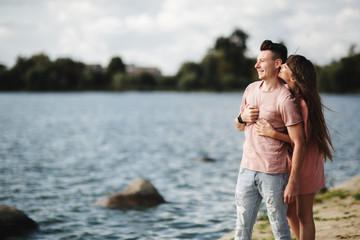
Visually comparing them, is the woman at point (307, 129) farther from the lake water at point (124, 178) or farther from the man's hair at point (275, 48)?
the lake water at point (124, 178)

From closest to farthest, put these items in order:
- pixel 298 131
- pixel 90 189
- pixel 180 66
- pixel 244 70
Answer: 1. pixel 298 131
2. pixel 90 189
3. pixel 244 70
4. pixel 180 66

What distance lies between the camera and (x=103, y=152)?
71.8ft

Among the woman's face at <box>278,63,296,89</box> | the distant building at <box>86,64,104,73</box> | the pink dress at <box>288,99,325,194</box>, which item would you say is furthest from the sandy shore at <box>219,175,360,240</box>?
the distant building at <box>86,64,104,73</box>

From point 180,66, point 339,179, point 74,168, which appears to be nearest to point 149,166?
point 74,168

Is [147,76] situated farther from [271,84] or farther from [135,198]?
[271,84]

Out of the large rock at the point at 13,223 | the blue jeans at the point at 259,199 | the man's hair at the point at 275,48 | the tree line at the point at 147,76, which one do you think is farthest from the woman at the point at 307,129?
the tree line at the point at 147,76

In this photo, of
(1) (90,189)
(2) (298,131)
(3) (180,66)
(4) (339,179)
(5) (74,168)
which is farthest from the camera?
(3) (180,66)

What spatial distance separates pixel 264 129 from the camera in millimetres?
3994

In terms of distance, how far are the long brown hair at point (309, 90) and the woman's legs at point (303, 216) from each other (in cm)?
65

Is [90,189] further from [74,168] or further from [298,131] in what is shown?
[298,131]

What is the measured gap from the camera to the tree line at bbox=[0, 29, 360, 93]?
122250 millimetres

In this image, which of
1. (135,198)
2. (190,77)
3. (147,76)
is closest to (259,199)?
(135,198)

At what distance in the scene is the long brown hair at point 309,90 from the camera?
12.9 feet

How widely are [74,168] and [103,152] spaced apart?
486 cm
